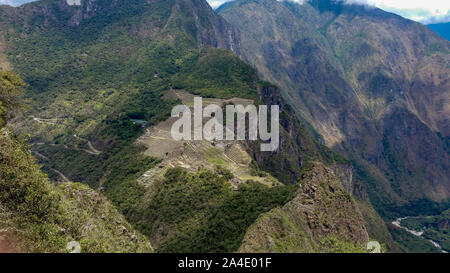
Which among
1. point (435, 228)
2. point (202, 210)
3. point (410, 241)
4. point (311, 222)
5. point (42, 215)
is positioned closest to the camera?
point (42, 215)

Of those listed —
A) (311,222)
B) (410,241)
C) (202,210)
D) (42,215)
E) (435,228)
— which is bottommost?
(435,228)

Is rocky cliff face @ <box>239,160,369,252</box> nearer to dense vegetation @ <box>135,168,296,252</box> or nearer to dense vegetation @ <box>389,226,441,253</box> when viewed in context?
dense vegetation @ <box>135,168,296,252</box>

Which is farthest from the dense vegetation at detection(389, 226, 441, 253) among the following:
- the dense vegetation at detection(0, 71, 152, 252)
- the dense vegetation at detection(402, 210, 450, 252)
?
the dense vegetation at detection(0, 71, 152, 252)

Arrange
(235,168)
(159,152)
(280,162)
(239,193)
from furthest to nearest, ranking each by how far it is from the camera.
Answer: (280,162)
(159,152)
(235,168)
(239,193)

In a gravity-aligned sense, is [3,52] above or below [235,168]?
above

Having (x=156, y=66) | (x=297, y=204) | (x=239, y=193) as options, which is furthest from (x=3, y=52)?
(x=297, y=204)

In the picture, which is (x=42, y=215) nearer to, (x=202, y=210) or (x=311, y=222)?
(x=202, y=210)

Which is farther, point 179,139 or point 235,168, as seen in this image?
point 179,139

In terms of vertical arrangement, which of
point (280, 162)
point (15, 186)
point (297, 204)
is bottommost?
point (280, 162)

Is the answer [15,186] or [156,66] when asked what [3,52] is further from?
[15,186]

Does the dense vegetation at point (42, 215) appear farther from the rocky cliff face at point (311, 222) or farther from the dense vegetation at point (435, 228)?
the dense vegetation at point (435, 228)

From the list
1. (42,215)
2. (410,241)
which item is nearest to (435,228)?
(410,241)
